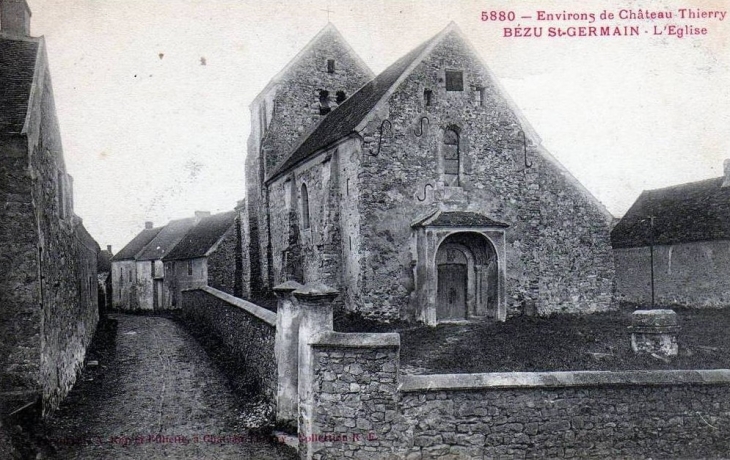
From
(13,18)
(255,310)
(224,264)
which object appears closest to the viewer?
(13,18)

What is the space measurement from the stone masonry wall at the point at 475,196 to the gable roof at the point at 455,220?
415 millimetres

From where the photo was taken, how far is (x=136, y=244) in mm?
55688

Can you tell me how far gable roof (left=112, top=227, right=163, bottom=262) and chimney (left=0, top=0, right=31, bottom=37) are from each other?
40380 mm

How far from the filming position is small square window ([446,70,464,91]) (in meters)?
18.8

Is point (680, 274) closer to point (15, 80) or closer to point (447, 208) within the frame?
point (447, 208)

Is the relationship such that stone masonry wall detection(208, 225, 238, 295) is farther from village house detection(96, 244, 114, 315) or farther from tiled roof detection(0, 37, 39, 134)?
tiled roof detection(0, 37, 39, 134)

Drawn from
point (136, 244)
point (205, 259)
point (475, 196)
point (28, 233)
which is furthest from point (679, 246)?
point (136, 244)

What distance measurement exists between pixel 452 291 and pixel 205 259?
20.7 m

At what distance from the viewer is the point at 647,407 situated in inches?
335

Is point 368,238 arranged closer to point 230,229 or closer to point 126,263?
point 230,229

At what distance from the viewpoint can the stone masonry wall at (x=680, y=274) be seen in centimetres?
2505

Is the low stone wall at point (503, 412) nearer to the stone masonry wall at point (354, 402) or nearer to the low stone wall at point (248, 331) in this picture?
the stone masonry wall at point (354, 402)

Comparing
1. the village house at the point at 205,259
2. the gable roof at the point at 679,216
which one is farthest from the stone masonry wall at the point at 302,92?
the gable roof at the point at 679,216

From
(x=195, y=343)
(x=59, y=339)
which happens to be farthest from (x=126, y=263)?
(x=59, y=339)
